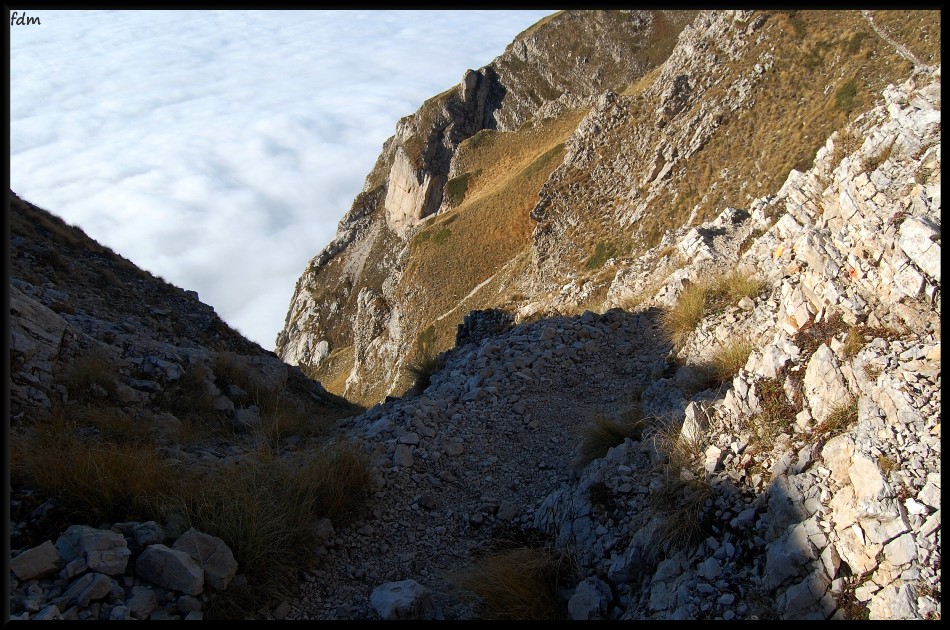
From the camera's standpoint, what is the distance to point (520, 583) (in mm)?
5309

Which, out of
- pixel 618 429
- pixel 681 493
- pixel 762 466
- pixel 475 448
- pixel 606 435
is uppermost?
pixel 762 466

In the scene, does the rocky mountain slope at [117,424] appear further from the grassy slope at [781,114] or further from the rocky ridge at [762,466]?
the grassy slope at [781,114]

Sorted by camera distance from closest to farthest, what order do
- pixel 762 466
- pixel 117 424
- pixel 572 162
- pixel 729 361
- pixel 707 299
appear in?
pixel 762 466
pixel 729 361
pixel 117 424
pixel 707 299
pixel 572 162

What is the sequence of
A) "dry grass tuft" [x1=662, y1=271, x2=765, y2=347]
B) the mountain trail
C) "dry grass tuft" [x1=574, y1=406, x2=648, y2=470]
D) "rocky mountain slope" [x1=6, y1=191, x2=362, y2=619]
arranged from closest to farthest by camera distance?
"rocky mountain slope" [x1=6, y1=191, x2=362, y2=619] < the mountain trail < "dry grass tuft" [x1=574, y1=406, x2=648, y2=470] < "dry grass tuft" [x1=662, y1=271, x2=765, y2=347]

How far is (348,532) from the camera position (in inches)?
260

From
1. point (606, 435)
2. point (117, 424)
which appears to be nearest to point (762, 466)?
point (606, 435)

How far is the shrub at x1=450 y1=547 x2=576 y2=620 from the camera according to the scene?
Result: 508 centimetres

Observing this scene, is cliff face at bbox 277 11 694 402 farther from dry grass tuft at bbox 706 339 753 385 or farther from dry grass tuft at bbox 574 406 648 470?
dry grass tuft at bbox 706 339 753 385

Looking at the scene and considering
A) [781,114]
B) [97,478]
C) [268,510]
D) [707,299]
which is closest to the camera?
[97,478]

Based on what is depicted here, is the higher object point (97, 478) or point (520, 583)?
point (97, 478)

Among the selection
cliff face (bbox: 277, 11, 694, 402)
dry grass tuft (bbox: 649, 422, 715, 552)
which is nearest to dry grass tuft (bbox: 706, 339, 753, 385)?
dry grass tuft (bbox: 649, 422, 715, 552)

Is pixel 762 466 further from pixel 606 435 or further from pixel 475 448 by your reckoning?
pixel 475 448

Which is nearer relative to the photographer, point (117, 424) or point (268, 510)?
point (268, 510)

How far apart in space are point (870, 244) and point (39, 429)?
10.4 metres
